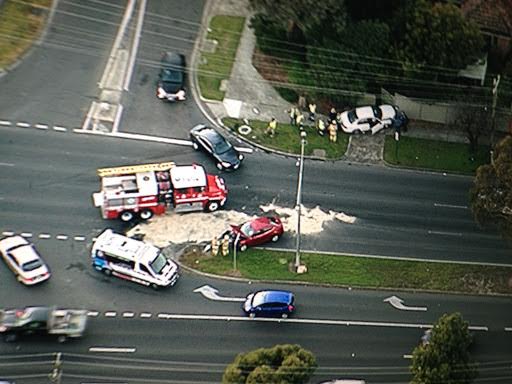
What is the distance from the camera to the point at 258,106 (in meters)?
66.6

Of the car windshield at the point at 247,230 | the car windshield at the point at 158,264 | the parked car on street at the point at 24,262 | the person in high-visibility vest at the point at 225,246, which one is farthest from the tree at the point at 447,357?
the parked car on street at the point at 24,262

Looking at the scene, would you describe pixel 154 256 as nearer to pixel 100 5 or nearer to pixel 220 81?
pixel 220 81

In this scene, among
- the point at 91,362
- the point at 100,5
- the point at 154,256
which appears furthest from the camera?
the point at 100,5

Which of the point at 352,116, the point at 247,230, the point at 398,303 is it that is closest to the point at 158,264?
the point at 247,230

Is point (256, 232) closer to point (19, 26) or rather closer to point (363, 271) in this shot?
point (363, 271)

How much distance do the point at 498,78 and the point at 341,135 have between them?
1346 centimetres

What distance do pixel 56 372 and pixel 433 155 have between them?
108 feet

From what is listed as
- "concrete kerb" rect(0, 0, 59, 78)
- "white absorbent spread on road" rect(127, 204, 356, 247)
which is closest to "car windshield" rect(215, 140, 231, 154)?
"white absorbent spread on road" rect(127, 204, 356, 247)

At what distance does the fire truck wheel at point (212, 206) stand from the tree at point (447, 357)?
18611 millimetres

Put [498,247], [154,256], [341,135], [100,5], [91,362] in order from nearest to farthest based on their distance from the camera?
[91,362]
[154,256]
[498,247]
[341,135]
[100,5]

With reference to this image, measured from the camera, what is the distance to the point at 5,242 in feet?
174

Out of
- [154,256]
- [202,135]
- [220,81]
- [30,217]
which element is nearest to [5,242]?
[30,217]

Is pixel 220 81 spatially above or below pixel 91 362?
above

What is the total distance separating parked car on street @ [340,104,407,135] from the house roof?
1050 cm
